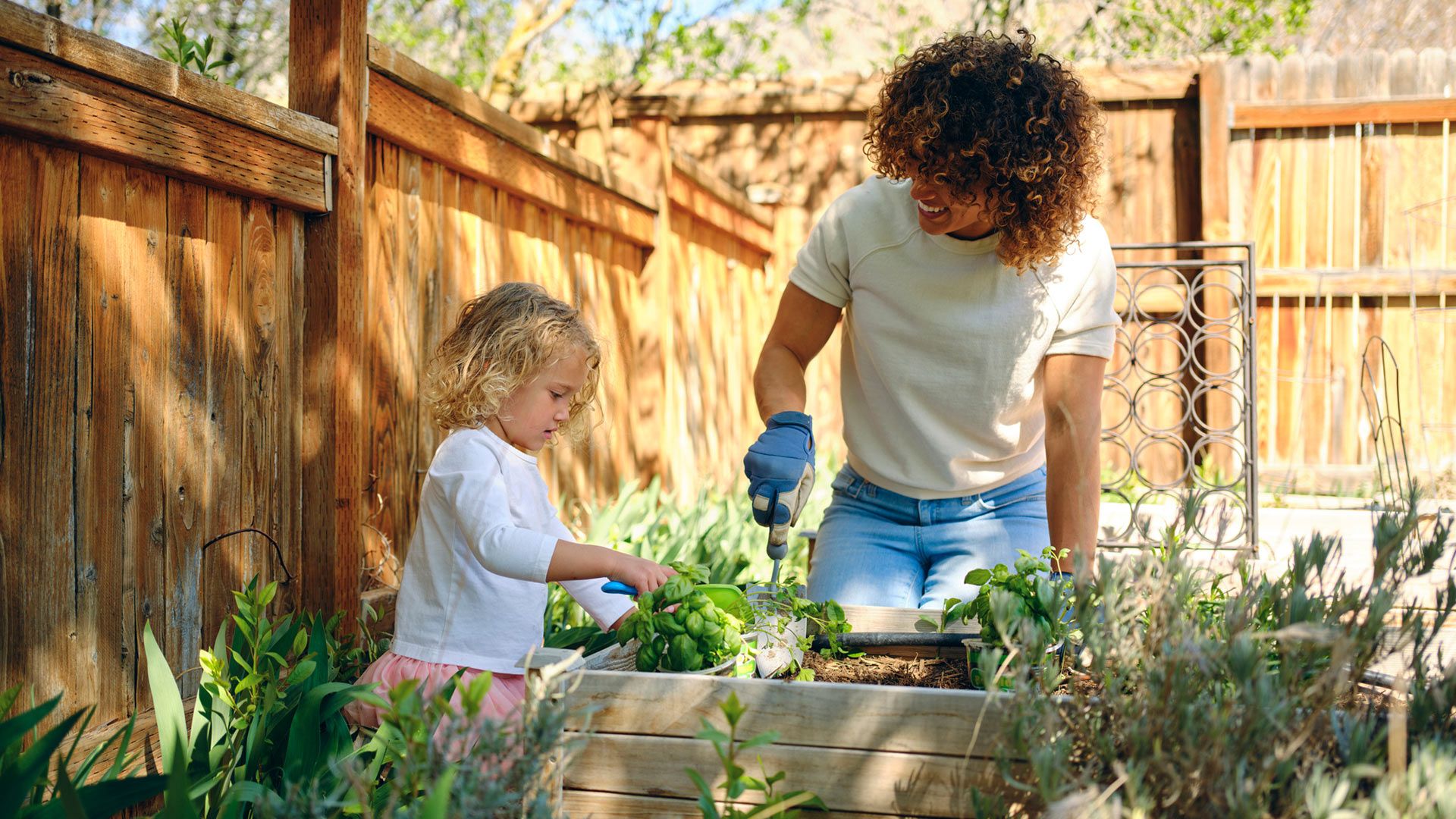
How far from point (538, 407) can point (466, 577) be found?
0.34m

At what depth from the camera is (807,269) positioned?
2496 millimetres

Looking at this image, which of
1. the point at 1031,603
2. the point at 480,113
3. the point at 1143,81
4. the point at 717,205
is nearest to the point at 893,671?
the point at 1031,603

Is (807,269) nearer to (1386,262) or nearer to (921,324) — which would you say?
(921,324)

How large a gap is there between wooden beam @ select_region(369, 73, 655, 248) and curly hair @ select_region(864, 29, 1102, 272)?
46.2 inches

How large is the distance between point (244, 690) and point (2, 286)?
0.77 metres

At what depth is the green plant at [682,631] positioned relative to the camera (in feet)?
4.56

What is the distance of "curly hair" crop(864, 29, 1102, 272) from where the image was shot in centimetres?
205

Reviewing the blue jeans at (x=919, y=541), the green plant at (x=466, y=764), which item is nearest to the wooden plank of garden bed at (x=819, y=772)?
the green plant at (x=466, y=764)

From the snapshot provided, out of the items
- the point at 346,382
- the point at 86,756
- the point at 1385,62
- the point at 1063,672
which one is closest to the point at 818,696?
the point at 1063,672

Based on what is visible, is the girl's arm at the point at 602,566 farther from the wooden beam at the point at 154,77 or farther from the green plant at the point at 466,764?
the wooden beam at the point at 154,77

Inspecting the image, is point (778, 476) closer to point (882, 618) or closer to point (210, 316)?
point (882, 618)

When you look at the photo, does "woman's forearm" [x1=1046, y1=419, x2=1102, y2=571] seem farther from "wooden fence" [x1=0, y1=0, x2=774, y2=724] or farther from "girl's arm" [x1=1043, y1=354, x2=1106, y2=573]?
"wooden fence" [x1=0, y1=0, x2=774, y2=724]

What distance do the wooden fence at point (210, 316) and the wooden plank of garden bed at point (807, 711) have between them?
102 cm

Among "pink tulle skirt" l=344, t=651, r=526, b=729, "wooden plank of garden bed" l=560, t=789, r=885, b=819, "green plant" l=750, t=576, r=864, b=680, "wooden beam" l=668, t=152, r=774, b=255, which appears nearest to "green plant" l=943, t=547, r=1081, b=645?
"green plant" l=750, t=576, r=864, b=680
